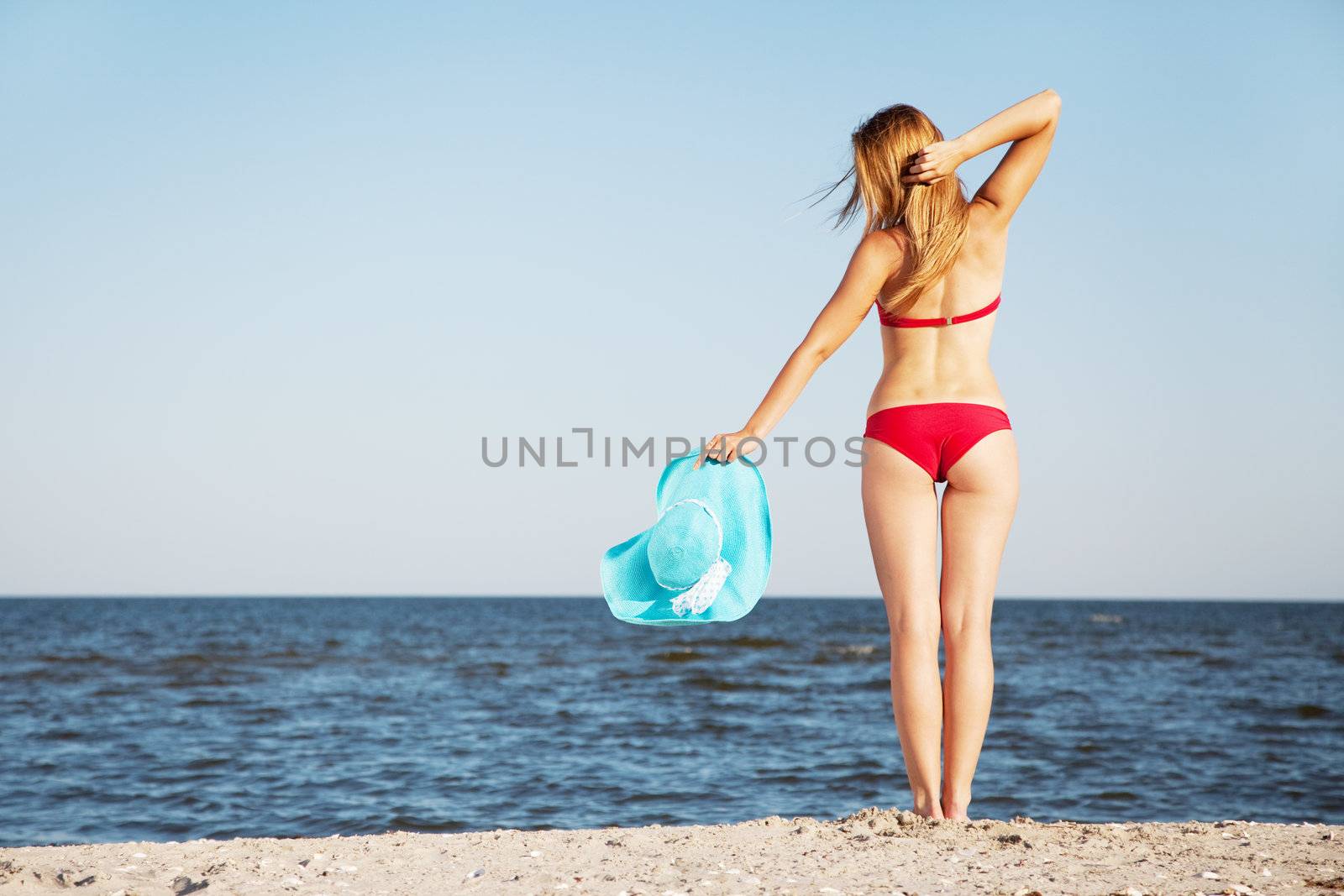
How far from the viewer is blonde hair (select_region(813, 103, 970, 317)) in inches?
119

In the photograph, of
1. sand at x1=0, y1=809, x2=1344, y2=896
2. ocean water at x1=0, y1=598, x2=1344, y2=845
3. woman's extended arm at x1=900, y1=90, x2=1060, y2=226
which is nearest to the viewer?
sand at x1=0, y1=809, x2=1344, y2=896

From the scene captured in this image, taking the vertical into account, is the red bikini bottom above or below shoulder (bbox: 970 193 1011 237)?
below

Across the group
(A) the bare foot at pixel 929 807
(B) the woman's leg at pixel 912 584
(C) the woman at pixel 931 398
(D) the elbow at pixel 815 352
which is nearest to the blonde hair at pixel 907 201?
(C) the woman at pixel 931 398

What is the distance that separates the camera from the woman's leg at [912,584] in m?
3.08

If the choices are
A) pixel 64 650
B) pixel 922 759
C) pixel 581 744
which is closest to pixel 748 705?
pixel 581 744

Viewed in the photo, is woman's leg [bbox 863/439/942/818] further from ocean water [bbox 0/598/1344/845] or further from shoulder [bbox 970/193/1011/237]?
ocean water [bbox 0/598/1344/845]

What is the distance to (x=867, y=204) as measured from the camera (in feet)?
10.3

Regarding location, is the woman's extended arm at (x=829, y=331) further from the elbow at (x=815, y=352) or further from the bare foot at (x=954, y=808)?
the bare foot at (x=954, y=808)

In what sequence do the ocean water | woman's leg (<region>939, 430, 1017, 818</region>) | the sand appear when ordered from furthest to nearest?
1. the ocean water
2. woman's leg (<region>939, 430, 1017, 818</region>)
3. the sand

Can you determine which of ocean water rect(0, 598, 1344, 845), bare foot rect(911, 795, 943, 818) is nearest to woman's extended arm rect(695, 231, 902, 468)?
bare foot rect(911, 795, 943, 818)

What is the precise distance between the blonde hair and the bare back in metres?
0.05

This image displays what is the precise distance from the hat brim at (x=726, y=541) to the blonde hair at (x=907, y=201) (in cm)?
74

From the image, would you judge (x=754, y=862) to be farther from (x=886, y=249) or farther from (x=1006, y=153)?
(x=1006, y=153)

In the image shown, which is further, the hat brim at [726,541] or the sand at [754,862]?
the hat brim at [726,541]
